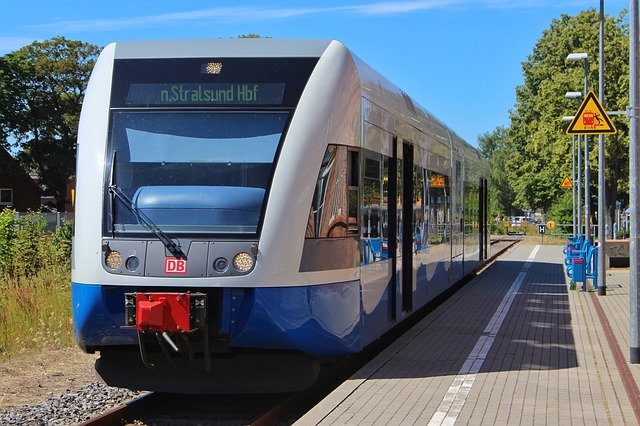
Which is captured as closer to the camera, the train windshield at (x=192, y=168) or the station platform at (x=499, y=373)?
the station platform at (x=499, y=373)

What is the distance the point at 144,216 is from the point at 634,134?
564cm

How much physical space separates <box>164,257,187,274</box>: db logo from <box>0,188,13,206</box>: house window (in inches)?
2559

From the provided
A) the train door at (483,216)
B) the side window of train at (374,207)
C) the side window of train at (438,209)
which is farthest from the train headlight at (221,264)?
the train door at (483,216)

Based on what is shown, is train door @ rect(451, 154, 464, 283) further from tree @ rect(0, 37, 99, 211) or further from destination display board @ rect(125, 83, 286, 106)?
tree @ rect(0, 37, 99, 211)

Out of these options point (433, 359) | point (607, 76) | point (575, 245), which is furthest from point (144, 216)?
point (607, 76)

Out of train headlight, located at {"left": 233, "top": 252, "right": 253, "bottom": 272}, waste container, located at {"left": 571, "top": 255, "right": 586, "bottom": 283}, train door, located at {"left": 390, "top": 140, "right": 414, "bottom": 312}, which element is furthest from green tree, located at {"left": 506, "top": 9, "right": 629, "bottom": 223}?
train headlight, located at {"left": 233, "top": 252, "right": 253, "bottom": 272}

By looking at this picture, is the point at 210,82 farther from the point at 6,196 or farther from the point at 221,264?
the point at 6,196

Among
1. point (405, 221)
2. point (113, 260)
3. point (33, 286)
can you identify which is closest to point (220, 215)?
point (113, 260)

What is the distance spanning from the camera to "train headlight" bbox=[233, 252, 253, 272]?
26.6 ft

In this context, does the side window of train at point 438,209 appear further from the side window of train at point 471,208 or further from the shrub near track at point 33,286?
the shrub near track at point 33,286

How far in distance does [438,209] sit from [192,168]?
770 cm

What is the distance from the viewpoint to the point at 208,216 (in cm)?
827

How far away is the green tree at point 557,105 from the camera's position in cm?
5028

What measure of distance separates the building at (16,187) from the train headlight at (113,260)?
61.8 metres
